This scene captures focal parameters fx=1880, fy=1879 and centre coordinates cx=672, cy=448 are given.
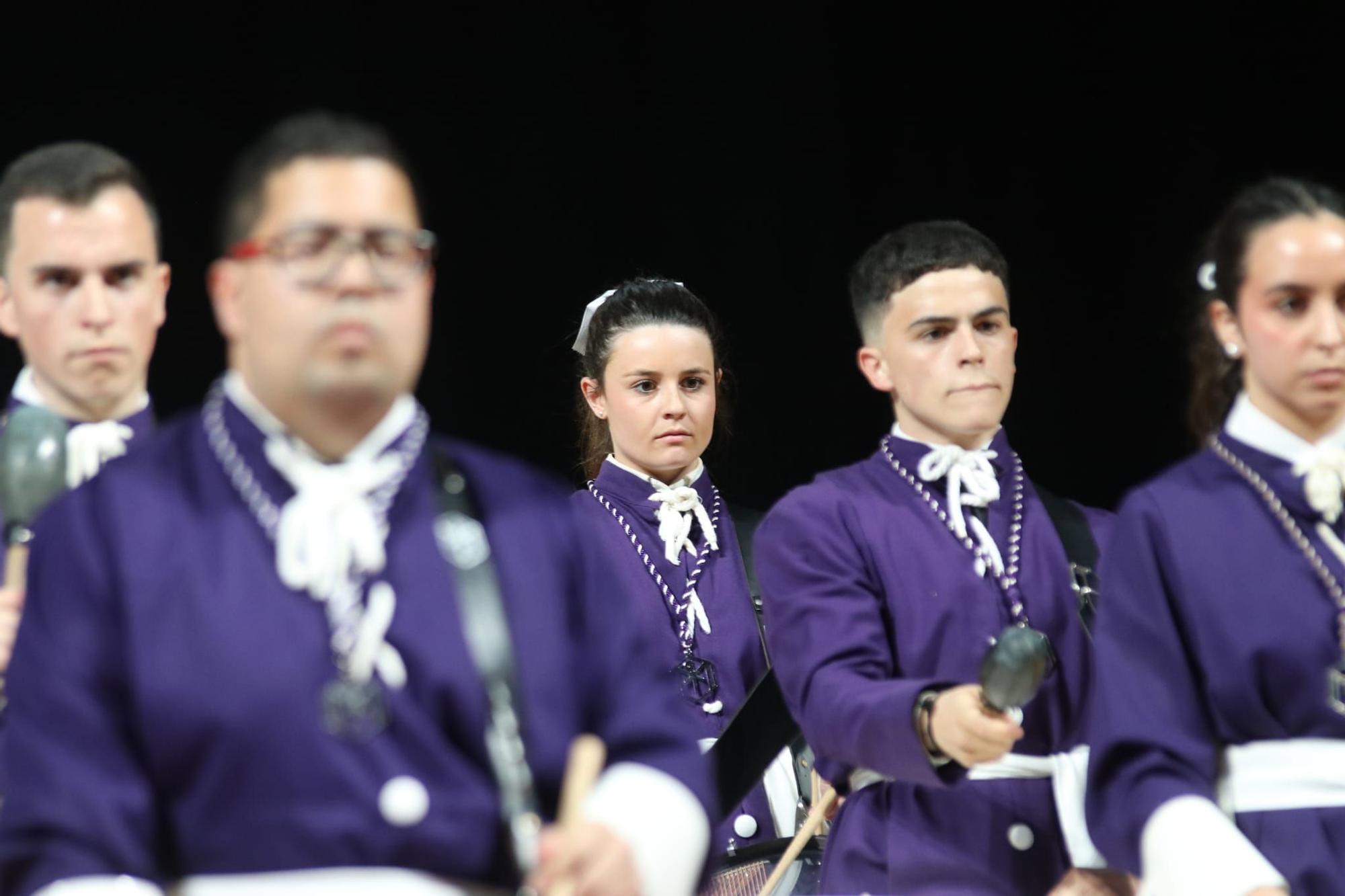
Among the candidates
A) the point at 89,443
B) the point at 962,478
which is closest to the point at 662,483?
the point at 962,478

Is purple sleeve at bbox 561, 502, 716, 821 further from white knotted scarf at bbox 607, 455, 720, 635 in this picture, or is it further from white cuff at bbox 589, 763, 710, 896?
white knotted scarf at bbox 607, 455, 720, 635

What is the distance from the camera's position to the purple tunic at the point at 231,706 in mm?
1658

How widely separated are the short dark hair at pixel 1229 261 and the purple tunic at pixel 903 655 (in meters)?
0.37

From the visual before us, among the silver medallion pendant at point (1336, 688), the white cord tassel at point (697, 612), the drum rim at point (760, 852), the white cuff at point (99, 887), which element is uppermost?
the silver medallion pendant at point (1336, 688)

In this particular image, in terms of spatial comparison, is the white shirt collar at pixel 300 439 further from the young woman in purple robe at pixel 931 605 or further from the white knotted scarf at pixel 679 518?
the white knotted scarf at pixel 679 518

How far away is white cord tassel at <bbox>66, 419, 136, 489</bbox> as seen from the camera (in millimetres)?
2293

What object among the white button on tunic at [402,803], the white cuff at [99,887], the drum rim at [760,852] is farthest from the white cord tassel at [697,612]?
the white cuff at [99,887]

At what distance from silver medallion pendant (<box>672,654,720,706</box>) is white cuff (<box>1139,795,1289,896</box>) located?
1.50 m

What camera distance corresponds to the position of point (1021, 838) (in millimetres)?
2604

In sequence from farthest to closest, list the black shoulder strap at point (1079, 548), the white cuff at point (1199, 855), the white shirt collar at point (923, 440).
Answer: the white shirt collar at point (923, 440) < the black shoulder strap at point (1079, 548) < the white cuff at point (1199, 855)

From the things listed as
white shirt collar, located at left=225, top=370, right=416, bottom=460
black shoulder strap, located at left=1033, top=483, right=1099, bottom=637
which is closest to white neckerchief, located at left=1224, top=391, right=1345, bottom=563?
black shoulder strap, located at left=1033, top=483, right=1099, bottom=637

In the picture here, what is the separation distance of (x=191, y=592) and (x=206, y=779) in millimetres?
171

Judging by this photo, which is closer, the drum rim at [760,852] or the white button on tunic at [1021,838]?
the white button on tunic at [1021,838]

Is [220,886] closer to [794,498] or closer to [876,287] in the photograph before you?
[794,498]
